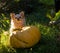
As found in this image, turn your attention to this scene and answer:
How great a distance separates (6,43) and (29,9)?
3502mm

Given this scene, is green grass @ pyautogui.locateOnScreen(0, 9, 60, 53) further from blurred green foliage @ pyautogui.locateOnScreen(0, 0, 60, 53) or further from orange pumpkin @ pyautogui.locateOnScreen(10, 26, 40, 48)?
orange pumpkin @ pyautogui.locateOnScreen(10, 26, 40, 48)

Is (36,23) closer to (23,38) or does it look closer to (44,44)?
(44,44)

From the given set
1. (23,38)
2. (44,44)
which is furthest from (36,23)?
(23,38)

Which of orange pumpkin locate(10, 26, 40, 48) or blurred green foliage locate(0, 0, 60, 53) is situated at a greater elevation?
orange pumpkin locate(10, 26, 40, 48)

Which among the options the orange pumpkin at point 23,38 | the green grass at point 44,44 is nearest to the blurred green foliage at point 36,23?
the green grass at point 44,44

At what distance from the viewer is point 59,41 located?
6.54 metres

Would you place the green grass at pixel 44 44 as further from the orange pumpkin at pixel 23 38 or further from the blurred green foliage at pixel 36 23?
the orange pumpkin at pixel 23 38

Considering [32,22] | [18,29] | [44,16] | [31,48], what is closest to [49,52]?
[31,48]

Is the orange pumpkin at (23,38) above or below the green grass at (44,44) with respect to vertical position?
above

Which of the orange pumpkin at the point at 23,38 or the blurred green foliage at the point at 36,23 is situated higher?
the orange pumpkin at the point at 23,38

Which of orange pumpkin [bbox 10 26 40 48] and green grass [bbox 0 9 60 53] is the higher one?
orange pumpkin [bbox 10 26 40 48]

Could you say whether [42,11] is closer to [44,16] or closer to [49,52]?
[44,16]

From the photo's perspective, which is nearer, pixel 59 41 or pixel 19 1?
pixel 59 41

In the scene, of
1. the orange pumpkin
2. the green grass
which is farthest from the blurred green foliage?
the orange pumpkin
